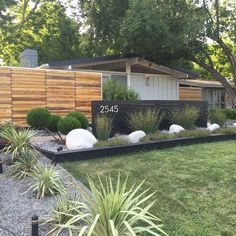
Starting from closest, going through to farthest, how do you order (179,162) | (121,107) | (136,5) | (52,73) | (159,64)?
(179,162) < (121,107) < (52,73) < (136,5) < (159,64)

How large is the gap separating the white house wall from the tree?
1096 millimetres

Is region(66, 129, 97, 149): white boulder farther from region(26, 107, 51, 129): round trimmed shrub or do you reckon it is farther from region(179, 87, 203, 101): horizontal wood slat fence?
region(179, 87, 203, 101): horizontal wood slat fence

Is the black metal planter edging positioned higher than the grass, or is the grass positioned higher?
the black metal planter edging

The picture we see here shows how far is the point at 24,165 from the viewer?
5926mm

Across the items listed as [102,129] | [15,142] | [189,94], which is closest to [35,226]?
[15,142]

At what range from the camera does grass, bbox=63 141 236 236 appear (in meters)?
4.26

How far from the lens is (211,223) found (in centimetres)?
424

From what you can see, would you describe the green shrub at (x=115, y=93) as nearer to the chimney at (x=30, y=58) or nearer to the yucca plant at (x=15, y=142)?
the chimney at (x=30, y=58)

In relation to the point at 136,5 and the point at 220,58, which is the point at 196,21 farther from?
the point at 220,58

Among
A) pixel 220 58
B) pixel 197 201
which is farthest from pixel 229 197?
pixel 220 58

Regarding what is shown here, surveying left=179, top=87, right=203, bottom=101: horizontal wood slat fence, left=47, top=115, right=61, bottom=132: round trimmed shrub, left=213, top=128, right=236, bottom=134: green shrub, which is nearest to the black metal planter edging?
left=213, top=128, right=236, bottom=134: green shrub

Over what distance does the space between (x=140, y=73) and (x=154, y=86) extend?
120 centimetres

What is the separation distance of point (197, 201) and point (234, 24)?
14122 mm

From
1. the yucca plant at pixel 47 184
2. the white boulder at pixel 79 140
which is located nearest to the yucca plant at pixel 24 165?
the yucca plant at pixel 47 184
